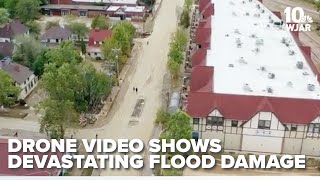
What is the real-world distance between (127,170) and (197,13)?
1107cm

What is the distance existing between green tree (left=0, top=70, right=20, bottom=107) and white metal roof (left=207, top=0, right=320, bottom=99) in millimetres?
5412

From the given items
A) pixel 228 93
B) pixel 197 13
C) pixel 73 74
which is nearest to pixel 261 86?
pixel 228 93

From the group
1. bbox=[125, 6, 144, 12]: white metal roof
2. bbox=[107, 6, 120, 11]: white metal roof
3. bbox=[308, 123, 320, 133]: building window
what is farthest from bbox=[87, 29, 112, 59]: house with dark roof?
bbox=[308, 123, 320, 133]: building window

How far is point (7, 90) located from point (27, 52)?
290cm

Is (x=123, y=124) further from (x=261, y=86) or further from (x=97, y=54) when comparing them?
Result: (x=97, y=54)

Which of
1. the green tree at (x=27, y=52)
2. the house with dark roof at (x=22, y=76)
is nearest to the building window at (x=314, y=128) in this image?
the house with dark roof at (x=22, y=76)

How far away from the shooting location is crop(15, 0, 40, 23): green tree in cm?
1908

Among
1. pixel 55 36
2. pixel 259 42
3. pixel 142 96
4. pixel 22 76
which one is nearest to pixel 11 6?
pixel 55 36

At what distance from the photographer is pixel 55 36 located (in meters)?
17.0

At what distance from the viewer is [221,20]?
1611 centimetres

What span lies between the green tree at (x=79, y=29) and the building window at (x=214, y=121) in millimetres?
8069

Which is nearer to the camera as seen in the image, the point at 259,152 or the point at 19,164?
the point at 19,164

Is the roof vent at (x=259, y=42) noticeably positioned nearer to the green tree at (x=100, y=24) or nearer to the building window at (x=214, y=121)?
the building window at (x=214, y=121)

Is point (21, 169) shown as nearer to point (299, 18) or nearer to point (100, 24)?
point (100, 24)
